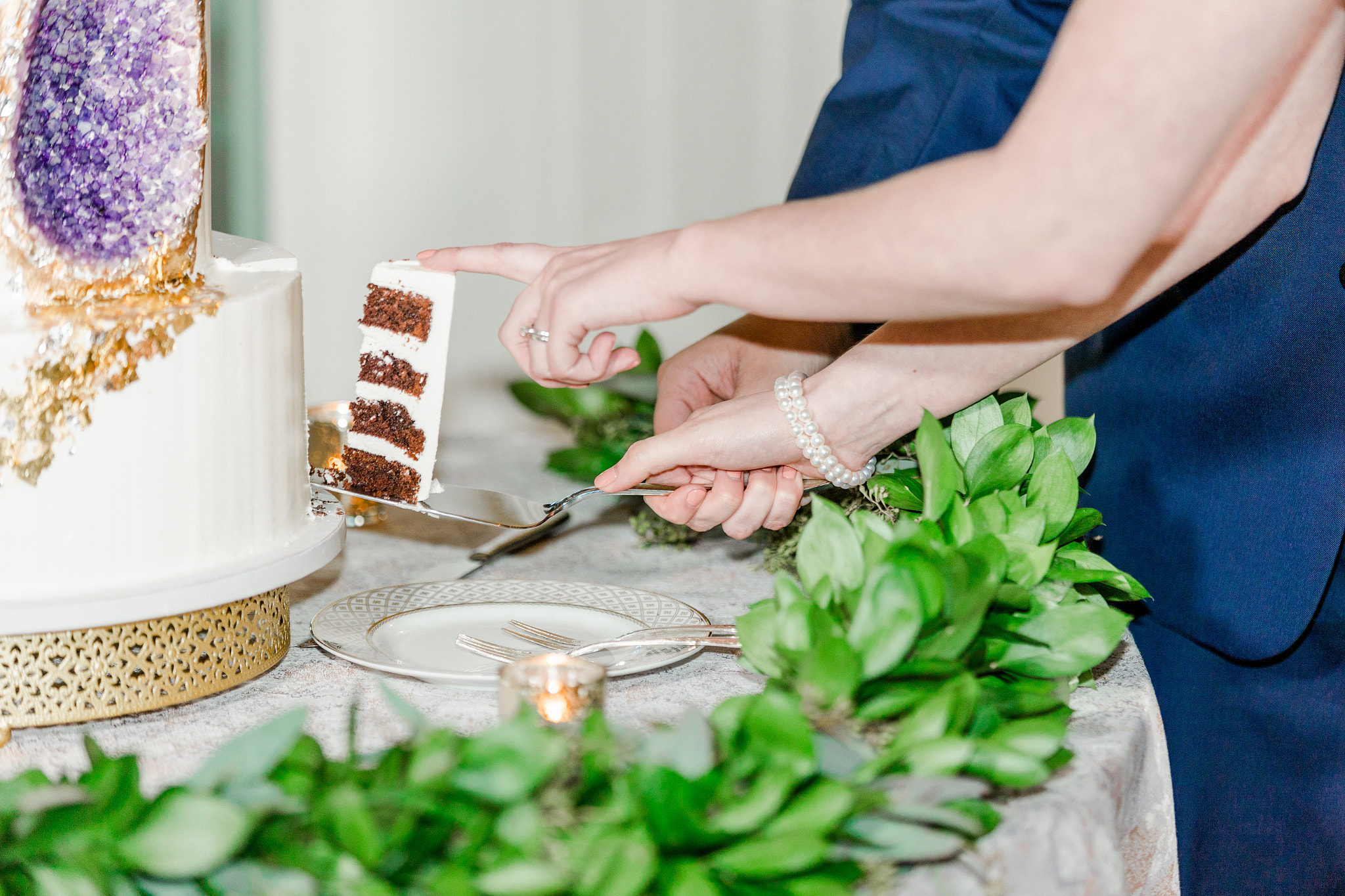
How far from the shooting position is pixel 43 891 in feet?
1.92

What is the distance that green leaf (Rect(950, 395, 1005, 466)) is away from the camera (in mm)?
1088

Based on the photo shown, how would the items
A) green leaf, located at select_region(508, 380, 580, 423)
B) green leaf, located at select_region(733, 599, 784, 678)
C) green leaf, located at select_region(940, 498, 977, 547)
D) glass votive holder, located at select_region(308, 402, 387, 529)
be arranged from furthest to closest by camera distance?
green leaf, located at select_region(508, 380, 580, 423), glass votive holder, located at select_region(308, 402, 387, 529), green leaf, located at select_region(940, 498, 977, 547), green leaf, located at select_region(733, 599, 784, 678)

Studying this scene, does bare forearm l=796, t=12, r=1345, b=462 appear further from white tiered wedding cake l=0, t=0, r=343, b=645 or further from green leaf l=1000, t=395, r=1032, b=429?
white tiered wedding cake l=0, t=0, r=343, b=645

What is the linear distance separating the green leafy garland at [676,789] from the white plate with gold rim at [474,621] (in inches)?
10.3

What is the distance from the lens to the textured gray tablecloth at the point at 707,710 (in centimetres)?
74

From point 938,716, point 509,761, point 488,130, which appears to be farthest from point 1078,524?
point 488,130

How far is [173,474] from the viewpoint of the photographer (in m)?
0.90

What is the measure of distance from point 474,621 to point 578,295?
1.20ft

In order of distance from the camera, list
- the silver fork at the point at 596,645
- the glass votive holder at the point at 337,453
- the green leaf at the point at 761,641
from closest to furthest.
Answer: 1. the green leaf at the point at 761,641
2. the silver fork at the point at 596,645
3. the glass votive holder at the point at 337,453

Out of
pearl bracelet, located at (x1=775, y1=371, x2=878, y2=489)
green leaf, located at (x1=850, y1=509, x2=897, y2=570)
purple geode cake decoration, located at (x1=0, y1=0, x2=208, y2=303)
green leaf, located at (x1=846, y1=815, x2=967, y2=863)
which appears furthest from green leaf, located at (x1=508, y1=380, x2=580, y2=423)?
green leaf, located at (x1=846, y1=815, x2=967, y2=863)

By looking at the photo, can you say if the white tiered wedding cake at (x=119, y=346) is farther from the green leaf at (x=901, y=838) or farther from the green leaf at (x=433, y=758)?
the green leaf at (x=901, y=838)

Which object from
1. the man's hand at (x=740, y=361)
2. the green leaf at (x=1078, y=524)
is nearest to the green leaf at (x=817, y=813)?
the green leaf at (x=1078, y=524)

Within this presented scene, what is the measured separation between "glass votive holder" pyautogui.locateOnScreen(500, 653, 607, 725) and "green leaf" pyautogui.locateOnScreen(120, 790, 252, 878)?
205 mm

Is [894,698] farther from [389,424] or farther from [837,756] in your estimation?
[389,424]
